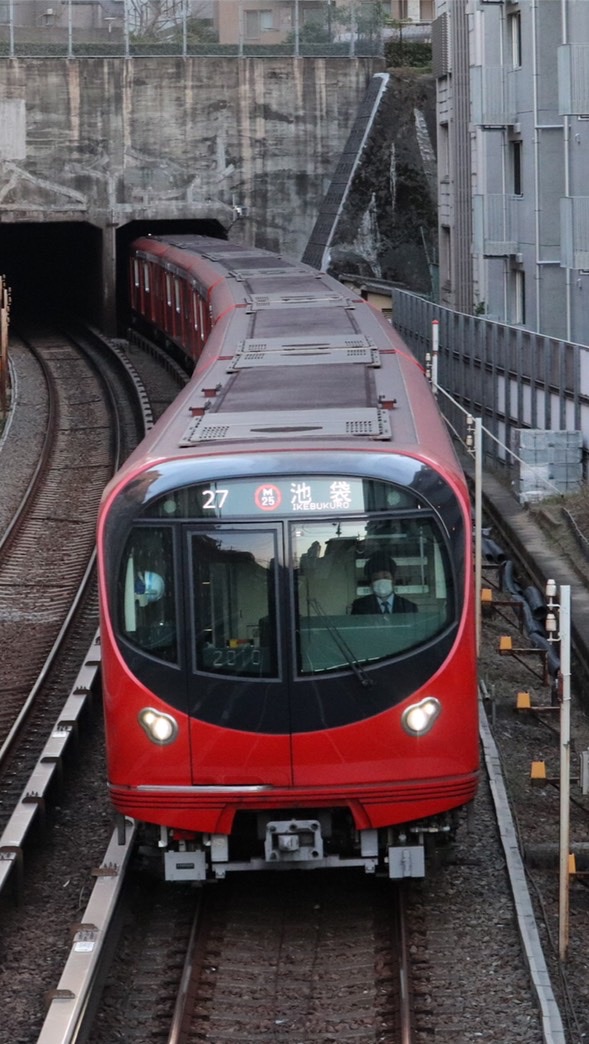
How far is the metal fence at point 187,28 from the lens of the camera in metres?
32.2

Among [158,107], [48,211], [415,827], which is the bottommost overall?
[415,827]

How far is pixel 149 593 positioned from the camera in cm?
716

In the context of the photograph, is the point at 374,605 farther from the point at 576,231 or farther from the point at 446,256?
the point at 446,256

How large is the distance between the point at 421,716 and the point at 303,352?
3874mm

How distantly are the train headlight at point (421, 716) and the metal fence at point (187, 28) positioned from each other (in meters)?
27.4

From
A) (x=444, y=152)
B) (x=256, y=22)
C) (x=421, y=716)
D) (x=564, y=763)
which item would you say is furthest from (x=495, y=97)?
(x=421, y=716)

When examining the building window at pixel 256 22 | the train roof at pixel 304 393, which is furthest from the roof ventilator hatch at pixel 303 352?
the building window at pixel 256 22

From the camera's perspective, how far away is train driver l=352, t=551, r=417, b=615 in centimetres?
707

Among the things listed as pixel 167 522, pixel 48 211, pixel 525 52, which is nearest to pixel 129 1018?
pixel 167 522

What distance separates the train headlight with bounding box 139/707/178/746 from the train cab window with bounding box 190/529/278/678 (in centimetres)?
30

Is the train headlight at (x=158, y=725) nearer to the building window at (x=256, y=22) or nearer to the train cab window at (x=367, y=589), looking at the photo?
the train cab window at (x=367, y=589)

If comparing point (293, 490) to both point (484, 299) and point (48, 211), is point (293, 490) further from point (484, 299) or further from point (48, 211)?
point (48, 211)

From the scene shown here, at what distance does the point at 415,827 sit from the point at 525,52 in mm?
18043

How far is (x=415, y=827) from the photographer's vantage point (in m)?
7.41
